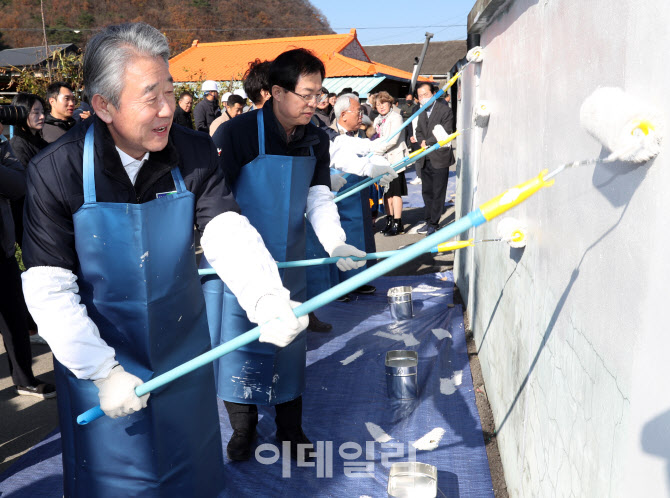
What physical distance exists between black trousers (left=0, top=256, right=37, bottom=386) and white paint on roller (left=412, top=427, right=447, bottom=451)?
237 cm

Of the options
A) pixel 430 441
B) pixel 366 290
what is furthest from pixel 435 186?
pixel 430 441

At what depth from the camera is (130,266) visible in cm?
184

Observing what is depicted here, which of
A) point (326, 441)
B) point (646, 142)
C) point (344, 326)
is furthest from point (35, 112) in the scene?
point (646, 142)

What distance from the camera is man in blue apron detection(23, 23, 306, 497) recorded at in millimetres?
1758

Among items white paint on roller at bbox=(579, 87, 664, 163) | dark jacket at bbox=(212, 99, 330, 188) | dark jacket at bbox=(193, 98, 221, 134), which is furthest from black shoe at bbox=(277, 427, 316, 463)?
dark jacket at bbox=(193, 98, 221, 134)

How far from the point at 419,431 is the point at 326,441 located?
1.64ft

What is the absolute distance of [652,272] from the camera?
3.93 ft

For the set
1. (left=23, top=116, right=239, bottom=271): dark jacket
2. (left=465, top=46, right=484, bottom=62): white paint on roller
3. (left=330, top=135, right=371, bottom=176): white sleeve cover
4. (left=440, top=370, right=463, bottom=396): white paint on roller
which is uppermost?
(left=465, top=46, right=484, bottom=62): white paint on roller

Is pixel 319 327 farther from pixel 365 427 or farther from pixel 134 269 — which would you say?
pixel 134 269

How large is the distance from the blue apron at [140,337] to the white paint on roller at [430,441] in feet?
4.63

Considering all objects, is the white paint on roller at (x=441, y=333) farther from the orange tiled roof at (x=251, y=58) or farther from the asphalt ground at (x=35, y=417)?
the orange tiled roof at (x=251, y=58)

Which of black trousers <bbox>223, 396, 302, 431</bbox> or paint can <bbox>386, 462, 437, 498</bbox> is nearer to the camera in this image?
paint can <bbox>386, 462, 437, 498</bbox>

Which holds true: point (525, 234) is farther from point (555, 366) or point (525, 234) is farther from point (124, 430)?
point (124, 430)

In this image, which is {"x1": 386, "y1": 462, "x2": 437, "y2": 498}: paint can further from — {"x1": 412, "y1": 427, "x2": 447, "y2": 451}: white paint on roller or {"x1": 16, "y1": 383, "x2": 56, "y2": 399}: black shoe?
{"x1": 16, "y1": 383, "x2": 56, "y2": 399}: black shoe
